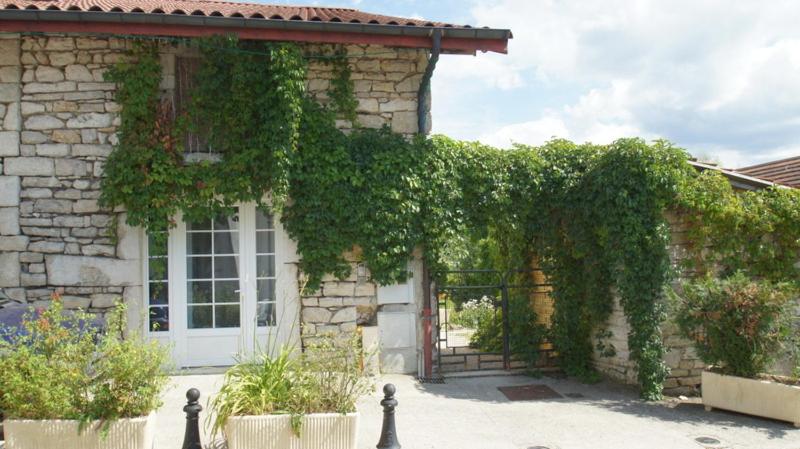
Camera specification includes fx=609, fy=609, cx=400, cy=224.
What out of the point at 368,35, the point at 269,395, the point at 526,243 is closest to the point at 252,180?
the point at 368,35

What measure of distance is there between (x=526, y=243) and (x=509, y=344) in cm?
146

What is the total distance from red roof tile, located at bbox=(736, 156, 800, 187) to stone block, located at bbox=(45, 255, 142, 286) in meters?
11.9

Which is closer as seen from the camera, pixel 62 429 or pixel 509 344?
pixel 62 429

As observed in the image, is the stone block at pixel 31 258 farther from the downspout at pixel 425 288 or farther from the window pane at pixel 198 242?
the downspout at pixel 425 288

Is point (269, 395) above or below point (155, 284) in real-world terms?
below

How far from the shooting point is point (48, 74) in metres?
7.39

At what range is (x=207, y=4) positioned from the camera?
27.1 ft

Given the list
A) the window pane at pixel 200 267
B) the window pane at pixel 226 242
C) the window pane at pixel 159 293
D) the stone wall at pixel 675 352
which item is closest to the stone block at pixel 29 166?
the window pane at pixel 159 293

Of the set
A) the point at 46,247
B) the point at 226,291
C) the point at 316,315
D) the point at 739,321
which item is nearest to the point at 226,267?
the point at 226,291

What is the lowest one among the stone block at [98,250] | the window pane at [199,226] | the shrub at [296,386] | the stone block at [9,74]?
the shrub at [296,386]

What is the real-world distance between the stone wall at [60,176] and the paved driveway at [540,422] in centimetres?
169

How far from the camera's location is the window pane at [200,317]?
7711mm

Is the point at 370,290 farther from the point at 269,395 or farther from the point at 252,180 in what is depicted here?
the point at 269,395

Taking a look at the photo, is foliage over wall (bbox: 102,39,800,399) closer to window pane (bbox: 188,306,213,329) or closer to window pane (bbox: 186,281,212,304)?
window pane (bbox: 186,281,212,304)
